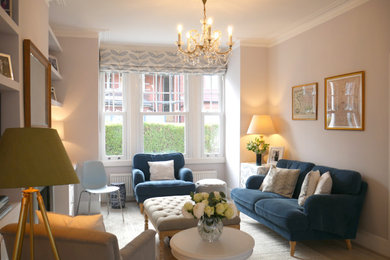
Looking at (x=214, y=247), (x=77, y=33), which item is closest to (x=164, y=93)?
(x=77, y=33)

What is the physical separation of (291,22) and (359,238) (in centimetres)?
293

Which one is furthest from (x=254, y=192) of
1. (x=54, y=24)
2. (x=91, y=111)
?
(x=54, y=24)

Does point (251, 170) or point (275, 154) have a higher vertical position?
point (275, 154)

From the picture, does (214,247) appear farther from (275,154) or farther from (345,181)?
(275,154)

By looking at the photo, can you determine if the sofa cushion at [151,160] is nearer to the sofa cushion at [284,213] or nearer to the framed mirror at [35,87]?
the sofa cushion at [284,213]

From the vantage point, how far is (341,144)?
13.9ft

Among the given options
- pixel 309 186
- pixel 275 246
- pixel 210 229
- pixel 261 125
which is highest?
pixel 261 125

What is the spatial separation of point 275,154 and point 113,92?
9.76 feet

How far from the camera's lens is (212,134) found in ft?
21.9

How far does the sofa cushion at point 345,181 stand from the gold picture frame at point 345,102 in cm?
52

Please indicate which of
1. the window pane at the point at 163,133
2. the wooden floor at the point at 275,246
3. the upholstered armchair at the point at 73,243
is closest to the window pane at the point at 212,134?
the window pane at the point at 163,133

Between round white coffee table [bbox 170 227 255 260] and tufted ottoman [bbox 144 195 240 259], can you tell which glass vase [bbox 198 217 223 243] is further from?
tufted ottoman [bbox 144 195 240 259]

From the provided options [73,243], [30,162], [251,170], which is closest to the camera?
[30,162]

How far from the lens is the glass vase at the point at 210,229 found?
9.06 feet
